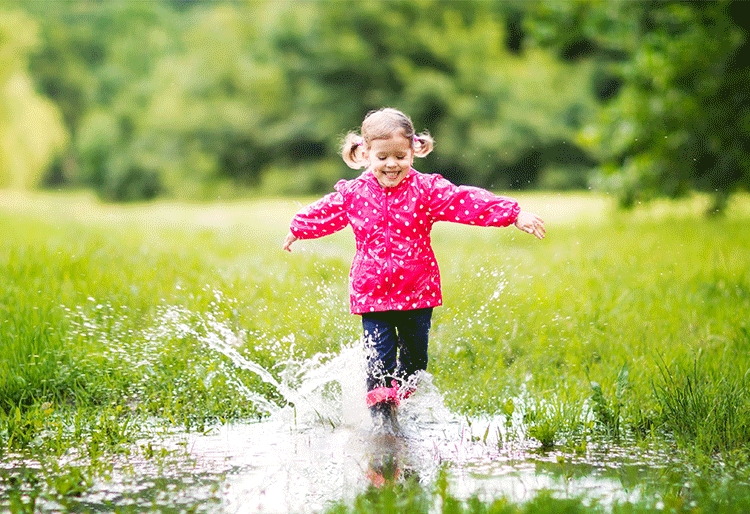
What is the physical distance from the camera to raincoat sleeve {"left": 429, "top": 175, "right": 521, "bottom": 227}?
5027 mm

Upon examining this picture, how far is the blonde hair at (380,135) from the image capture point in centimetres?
501

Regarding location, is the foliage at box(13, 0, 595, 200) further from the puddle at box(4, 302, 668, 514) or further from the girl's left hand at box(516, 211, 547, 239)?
the girl's left hand at box(516, 211, 547, 239)

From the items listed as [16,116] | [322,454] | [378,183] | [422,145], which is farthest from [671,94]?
[16,116]

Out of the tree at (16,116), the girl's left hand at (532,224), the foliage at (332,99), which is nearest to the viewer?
the girl's left hand at (532,224)

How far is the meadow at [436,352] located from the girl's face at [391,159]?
0.90 m

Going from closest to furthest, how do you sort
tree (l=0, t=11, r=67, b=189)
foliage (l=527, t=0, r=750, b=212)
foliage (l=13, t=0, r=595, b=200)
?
foliage (l=527, t=0, r=750, b=212), foliage (l=13, t=0, r=595, b=200), tree (l=0, t=11, r=67, b=189)

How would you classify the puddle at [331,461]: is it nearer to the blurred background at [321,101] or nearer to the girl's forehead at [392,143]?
the girl's forehead at [392,143]

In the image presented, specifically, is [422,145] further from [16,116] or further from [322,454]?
[16,116]

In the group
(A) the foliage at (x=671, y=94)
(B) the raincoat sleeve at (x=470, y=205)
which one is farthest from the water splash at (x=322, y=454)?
(A) the foliage at (x=671, y=94)

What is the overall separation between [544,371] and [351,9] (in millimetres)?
35880

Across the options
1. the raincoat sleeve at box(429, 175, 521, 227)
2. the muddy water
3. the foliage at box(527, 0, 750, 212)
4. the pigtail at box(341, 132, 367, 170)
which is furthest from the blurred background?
the muddy water

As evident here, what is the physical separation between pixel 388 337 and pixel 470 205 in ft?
2.74

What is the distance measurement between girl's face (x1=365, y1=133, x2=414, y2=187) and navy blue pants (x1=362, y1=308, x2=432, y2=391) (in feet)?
2.34

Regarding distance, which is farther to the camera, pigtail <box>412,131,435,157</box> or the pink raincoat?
pigtail <box>412,131,435,157</box>
